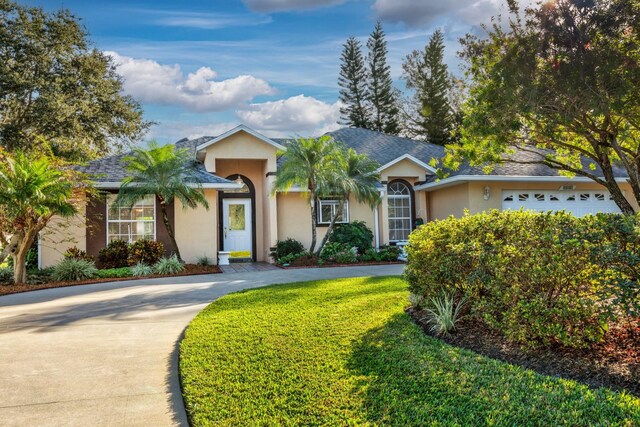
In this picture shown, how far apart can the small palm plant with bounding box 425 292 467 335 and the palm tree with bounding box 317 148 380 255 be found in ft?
32.3

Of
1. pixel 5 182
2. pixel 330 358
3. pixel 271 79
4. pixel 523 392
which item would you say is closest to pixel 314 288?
pixel 330 358

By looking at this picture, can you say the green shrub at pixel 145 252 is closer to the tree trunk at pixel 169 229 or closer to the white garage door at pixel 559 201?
the tree trunk at pixel 169 229

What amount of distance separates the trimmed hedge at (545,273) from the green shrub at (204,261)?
10599 millimetres

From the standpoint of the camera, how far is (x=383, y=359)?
4.58 m

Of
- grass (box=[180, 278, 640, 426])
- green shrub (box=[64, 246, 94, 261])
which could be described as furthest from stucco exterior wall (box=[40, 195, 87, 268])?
grass (box=[180, 278, 640, 426])

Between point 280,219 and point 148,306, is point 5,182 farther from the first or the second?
point 280,219

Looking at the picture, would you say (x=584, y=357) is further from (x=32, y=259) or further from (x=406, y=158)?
(x=32, y=259)

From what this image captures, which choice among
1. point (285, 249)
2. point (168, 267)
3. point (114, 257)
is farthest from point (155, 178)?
point (285, 249)

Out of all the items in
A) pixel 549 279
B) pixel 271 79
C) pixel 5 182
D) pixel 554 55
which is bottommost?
pixel 549 279

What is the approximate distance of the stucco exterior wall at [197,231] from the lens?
15.6 m

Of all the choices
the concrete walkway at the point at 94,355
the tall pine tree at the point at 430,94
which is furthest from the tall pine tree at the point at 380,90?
the concrete walkway at the point at 94,355

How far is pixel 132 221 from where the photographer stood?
1545cm

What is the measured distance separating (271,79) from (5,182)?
421 inches

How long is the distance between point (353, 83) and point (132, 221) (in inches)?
1120
